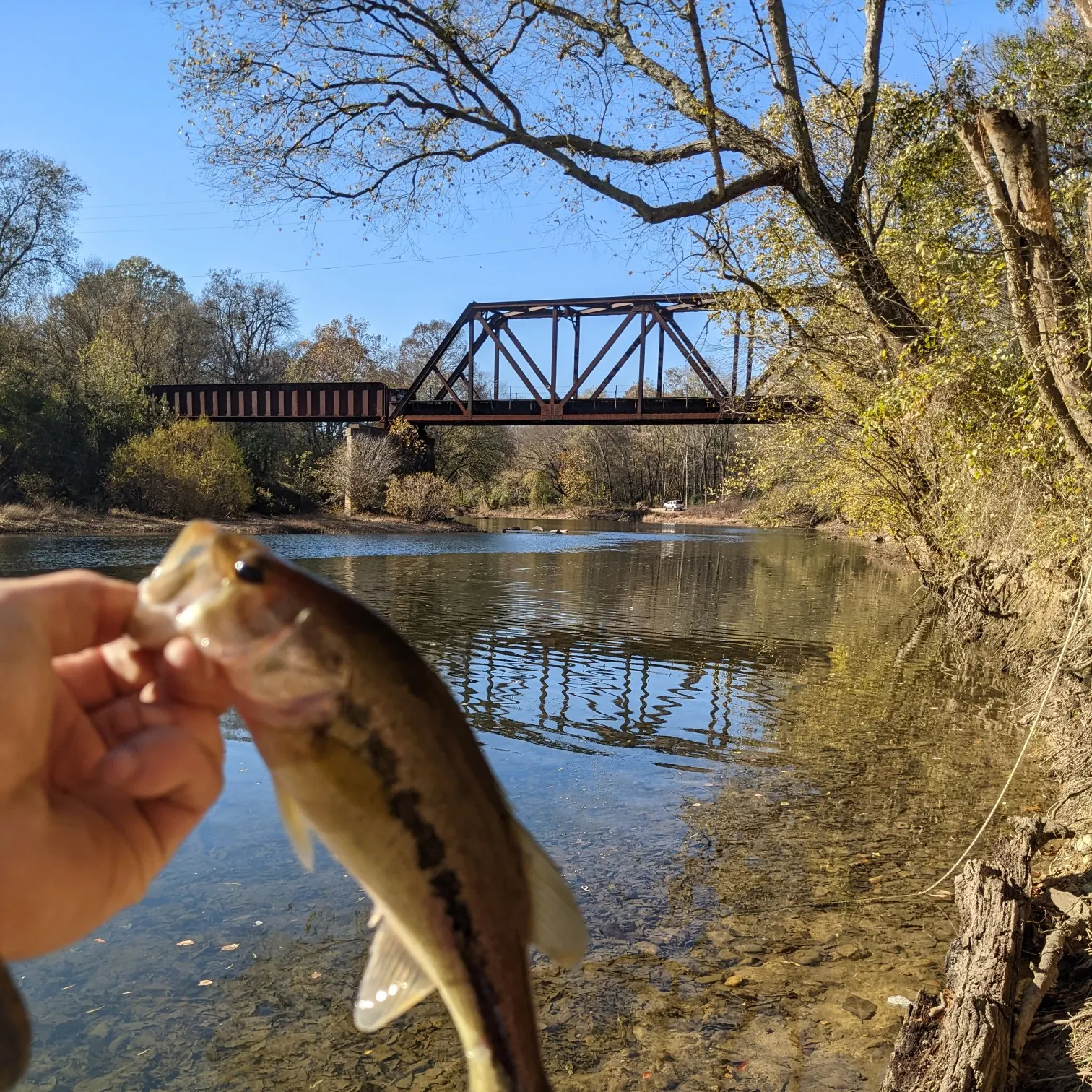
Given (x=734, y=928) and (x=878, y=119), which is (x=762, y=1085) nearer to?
(x=734, y=928)

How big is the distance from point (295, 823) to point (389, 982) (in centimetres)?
41

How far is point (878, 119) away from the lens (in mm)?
15148

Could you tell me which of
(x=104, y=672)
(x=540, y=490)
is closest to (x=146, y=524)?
(x=104, y=672)

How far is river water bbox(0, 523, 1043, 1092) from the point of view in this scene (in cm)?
470

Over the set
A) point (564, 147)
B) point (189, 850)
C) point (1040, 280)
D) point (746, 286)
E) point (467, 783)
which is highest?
point (564, 147)

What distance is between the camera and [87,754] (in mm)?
1821

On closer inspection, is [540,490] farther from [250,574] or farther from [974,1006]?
[250,574]

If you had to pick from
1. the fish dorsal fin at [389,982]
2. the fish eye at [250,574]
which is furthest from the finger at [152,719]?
the fish dorsal fin at [389,982]

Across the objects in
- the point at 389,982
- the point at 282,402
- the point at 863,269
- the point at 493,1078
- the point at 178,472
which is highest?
the point at 282,402

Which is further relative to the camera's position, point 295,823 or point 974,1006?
point 974,1006

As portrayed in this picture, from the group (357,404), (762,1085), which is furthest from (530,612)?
(357,404)

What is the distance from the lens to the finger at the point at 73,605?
1640 millimetres

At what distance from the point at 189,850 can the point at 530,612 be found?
15.1 meters

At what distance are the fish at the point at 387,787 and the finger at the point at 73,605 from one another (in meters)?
0.21
